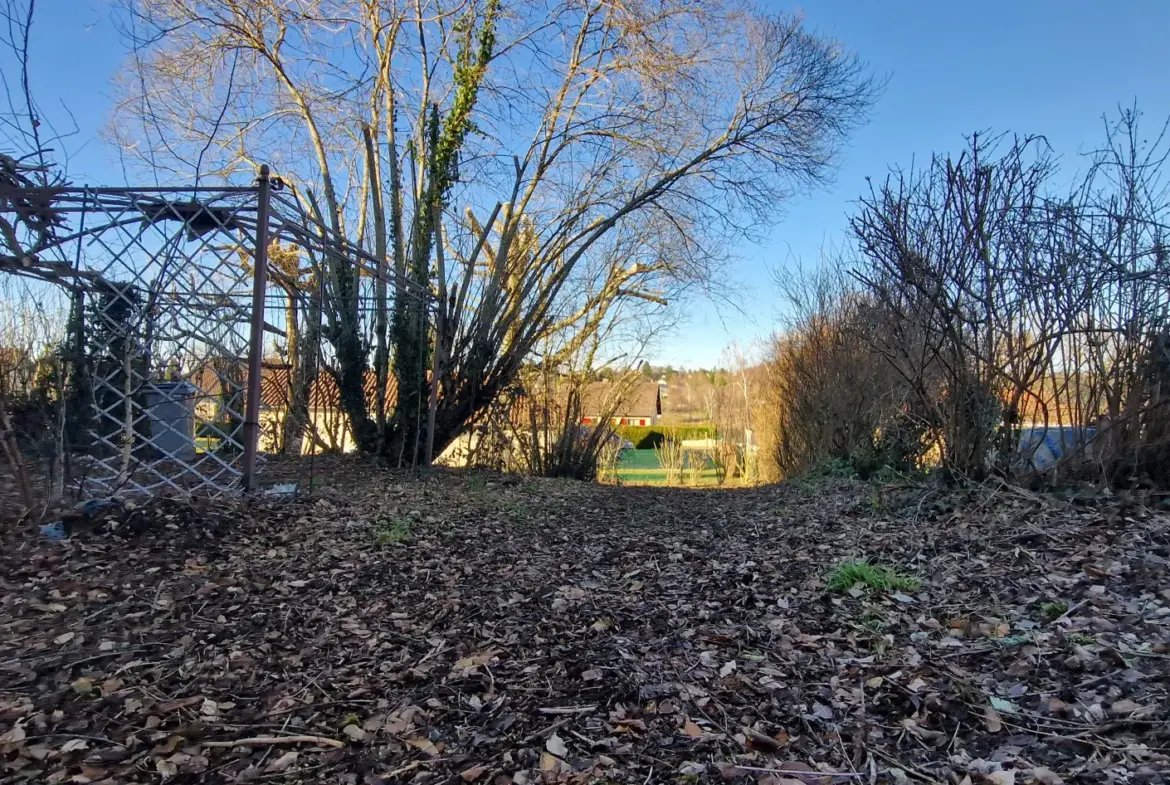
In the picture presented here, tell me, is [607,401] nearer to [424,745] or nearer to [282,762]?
[424,745]

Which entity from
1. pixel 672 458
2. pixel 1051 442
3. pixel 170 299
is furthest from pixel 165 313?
pixel 672 458

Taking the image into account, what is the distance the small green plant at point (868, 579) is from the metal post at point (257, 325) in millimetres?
3967

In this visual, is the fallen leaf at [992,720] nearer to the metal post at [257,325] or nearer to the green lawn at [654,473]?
the metal post at [257,325]

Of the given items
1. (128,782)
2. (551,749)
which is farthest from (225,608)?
(551,749)

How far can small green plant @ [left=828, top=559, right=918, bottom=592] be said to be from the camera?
3107 mm

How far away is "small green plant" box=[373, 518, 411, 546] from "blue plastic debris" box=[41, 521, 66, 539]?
165 cm

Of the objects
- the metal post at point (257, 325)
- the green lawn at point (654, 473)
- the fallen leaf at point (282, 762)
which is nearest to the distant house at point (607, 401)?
the green lawn at point (654, 473)

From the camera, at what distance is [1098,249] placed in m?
4.12

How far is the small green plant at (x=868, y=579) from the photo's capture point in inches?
122

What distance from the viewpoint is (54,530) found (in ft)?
12.1

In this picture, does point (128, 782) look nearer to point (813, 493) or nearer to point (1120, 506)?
point (1120, 506)

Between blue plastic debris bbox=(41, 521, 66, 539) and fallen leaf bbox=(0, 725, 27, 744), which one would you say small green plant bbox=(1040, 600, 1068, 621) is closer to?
fallen leaf bbox=(0, 725, 27, 744)

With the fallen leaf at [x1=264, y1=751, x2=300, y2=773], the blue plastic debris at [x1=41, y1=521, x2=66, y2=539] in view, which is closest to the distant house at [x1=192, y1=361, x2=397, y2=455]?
the blue plastic debris at [x1=41, y1=521, x2=66, y2=539]

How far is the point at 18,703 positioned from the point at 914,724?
2741 mm
